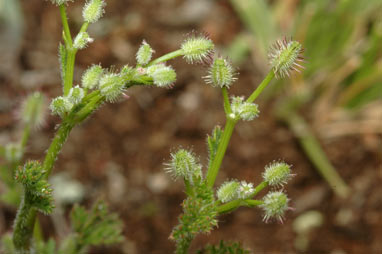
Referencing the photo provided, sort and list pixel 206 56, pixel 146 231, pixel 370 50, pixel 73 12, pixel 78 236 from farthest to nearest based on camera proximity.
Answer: pixel 73 12 < pixel 370 50 < pixel 146 231 < pixel 78 236 < pixel 206 56

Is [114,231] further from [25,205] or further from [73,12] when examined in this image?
[73,12]

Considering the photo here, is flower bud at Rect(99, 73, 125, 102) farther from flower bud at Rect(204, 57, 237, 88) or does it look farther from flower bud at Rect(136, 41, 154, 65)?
flower bud at Rect(204, 57, 237, 88)

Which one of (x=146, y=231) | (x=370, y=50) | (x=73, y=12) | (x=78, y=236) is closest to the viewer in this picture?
(x=78, y=236)

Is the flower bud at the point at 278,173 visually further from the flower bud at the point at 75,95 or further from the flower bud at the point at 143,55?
the flower bud at the point at 75,95

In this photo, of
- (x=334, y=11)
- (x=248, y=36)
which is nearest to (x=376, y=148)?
(x=334, y=11)

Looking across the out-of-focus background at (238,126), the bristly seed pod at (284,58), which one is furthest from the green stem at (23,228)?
the out-of-focus background at (238,126)

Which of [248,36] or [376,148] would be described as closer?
[376,148]
